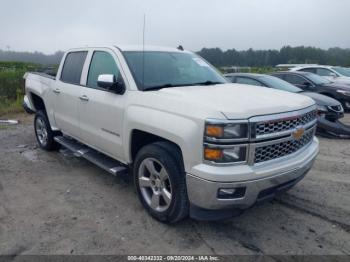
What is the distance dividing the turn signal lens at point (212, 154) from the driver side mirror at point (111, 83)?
58.5 inches

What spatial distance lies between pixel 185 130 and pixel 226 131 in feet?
1.29

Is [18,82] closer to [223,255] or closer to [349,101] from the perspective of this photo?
[349,101]

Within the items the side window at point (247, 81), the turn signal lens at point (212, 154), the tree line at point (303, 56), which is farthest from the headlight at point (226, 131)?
the tree line at point (303, 56)

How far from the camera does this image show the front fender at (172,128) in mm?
3062

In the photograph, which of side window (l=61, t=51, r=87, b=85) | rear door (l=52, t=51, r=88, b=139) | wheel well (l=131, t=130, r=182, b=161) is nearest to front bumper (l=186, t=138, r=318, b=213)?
wheel well (l=131, t=130, r=182, b=161)

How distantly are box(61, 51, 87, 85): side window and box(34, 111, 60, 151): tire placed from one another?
1199 mm

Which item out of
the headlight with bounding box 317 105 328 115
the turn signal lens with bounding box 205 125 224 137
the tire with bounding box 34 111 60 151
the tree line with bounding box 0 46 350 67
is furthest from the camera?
the tree line with bounding box 0 46 350 67

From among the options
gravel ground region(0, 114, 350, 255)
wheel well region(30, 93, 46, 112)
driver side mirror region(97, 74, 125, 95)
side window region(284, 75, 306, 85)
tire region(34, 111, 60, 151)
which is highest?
driver side mirror region(97, 74, 125, 95)

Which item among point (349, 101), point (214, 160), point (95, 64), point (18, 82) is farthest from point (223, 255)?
point (18, 82)

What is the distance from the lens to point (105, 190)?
4746 millimetres

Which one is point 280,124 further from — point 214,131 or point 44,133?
point 44,133

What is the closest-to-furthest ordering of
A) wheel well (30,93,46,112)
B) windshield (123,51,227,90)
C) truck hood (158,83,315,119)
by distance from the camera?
truck hood (158,83,315,119), windshield (123,51,227,90), wheel well (30,93,46,112)

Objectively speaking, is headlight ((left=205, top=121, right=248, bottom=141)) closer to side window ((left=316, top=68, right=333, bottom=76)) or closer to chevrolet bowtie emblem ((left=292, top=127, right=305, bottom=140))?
chevrolet bowtie emblem ((left=292, top=127, right=305, bottom=140))

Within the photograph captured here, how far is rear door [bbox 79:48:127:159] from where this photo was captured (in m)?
4.13
